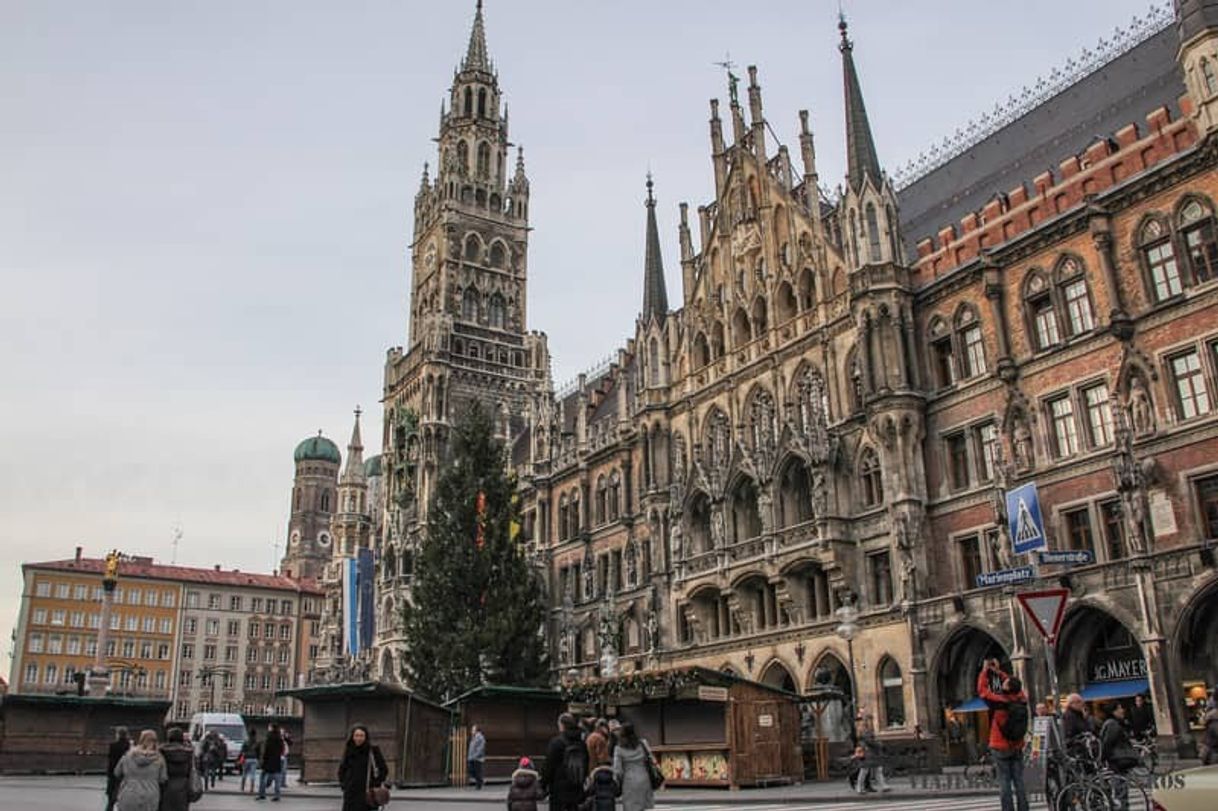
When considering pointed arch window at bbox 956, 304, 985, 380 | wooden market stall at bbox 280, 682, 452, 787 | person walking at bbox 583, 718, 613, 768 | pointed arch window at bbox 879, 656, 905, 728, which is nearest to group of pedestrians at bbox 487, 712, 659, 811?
person walking at bbox 583, 718, 613, 768

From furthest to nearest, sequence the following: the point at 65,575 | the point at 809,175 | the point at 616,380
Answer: the point at 65,575, the point at 616,380, the point at 809,175

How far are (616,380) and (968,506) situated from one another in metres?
27.9

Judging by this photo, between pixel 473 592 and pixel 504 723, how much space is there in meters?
12.1

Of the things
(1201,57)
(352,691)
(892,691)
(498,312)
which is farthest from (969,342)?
(498,312)

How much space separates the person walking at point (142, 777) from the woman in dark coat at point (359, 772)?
5.98ft

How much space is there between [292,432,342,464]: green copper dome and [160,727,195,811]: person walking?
137566mm

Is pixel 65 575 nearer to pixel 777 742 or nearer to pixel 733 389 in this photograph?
pixel 733 389

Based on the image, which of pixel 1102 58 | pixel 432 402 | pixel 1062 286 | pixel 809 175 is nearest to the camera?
pixel 1062 286

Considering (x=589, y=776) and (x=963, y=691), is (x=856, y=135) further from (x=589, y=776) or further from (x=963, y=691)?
(x=589, y=776)

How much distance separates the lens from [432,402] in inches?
2594

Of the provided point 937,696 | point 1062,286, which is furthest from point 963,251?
point 937,696

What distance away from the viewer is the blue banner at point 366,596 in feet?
193

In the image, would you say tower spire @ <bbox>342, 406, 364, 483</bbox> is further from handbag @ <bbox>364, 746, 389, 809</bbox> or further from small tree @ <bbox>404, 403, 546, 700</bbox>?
handbag @ <bbox>364, 746, 389, 809</bbox>

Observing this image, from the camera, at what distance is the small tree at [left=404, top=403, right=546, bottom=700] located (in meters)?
40.5
